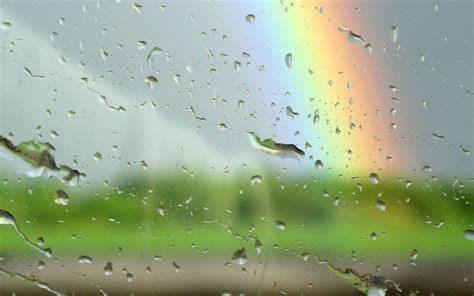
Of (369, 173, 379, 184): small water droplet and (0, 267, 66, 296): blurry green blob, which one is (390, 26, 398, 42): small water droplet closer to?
(369, 173, 379, 184): small water droplet

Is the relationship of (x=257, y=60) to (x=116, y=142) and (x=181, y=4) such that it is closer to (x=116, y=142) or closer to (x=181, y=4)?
(x=181, y=4)

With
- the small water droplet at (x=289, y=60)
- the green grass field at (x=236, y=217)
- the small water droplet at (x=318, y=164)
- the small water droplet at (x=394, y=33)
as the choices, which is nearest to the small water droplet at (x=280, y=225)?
the green grass field at (x=236, y=217)

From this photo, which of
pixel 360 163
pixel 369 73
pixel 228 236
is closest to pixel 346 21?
pixel 369 73

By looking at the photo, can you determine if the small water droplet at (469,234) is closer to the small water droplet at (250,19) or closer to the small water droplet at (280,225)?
the small water droplet at (280,225)

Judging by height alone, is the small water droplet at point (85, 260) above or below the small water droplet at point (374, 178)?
below

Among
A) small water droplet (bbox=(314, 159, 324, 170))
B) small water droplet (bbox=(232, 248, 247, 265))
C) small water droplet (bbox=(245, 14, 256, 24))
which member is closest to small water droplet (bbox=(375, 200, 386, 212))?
small water droplet (bbox=(314, 159, 324, 170))

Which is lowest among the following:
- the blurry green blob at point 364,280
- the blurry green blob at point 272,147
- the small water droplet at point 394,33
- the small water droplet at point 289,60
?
the blurry green blob at point 364,280

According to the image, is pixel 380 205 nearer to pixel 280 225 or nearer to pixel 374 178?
pixel 374 178

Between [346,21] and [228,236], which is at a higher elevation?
[346,21]
